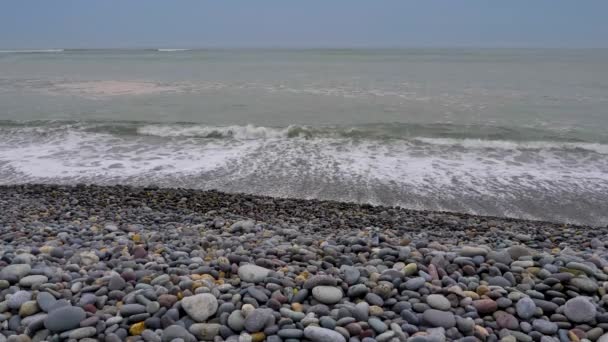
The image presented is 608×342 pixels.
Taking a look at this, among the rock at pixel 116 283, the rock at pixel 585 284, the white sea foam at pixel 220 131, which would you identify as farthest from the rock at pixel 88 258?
the white sea foam at pixel 220 131

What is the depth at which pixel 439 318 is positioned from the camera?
274 centimetres

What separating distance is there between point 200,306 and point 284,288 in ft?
2.00

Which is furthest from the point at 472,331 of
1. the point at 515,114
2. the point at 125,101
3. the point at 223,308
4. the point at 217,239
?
the point at 125,101

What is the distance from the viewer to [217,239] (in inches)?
169

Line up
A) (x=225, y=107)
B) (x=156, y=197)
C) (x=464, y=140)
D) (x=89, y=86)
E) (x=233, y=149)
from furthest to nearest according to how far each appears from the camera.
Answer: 1. (x=89, y=86)
2. (x=225, y=107)
3. (x=464, y=140)
4. (x=233, y=149)
5. (x=156, y=197)

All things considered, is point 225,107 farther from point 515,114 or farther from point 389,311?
point 389,311

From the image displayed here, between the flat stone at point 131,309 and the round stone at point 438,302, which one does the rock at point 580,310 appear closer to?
the round stone at point 438,302

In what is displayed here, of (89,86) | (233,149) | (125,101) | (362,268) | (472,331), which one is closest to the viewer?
(472,331)

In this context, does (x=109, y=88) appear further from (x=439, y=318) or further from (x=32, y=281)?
(x=439, y=318)

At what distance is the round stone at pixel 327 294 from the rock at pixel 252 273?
17.3 inches

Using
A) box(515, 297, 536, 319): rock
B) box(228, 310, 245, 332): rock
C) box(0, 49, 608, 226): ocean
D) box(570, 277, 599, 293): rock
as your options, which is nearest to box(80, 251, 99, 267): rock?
box(228, 310, 245, 332): rock

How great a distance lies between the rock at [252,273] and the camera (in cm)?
322

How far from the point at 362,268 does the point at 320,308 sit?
0.64 m

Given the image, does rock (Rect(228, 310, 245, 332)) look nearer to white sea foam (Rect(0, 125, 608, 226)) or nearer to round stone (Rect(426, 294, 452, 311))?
round stone (Rect(426, 294, 452, 311))
